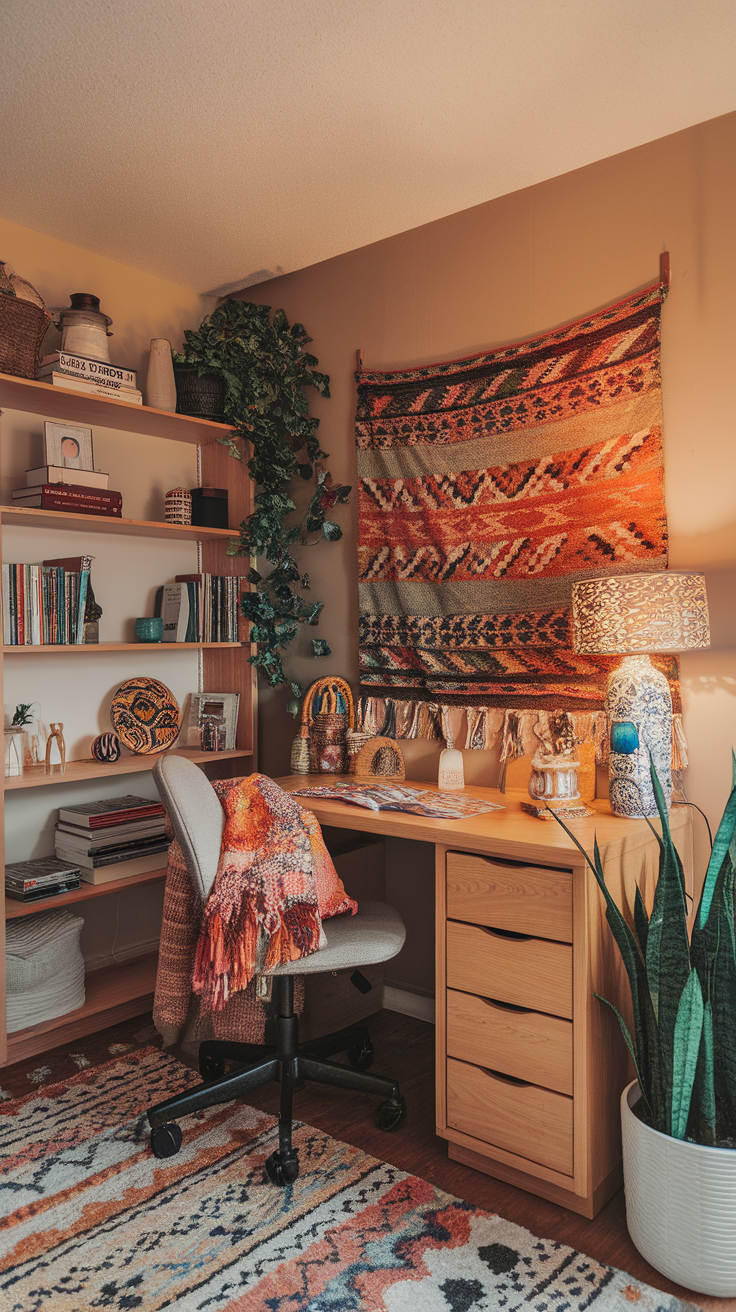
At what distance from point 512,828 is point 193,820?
74 centimetres

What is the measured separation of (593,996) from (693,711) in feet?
2.61

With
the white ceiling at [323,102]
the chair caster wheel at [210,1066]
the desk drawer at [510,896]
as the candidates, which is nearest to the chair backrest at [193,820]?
the desk drawer at [510,896]

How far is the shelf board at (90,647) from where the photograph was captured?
2.47 meters

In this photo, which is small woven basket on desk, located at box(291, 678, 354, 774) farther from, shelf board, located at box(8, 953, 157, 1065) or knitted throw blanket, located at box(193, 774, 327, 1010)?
shelf board, located at box(8, 953, 157, 1065)

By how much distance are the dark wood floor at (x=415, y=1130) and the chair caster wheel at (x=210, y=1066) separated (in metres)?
0.12

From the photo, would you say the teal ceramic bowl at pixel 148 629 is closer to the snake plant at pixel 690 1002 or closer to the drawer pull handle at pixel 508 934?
Result: the drawer pull handle at pixel 508 934

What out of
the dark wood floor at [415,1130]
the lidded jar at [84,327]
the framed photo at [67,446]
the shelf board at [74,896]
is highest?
the lidded jar at [84,327]

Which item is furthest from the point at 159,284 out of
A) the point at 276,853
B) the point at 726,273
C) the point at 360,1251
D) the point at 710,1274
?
the point at 710,1274

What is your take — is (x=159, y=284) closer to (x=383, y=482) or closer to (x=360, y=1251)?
(x=383, y=482)

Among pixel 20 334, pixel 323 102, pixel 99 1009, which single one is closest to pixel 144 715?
pixel 99 1009

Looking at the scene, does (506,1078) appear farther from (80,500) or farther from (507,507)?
(80,500)

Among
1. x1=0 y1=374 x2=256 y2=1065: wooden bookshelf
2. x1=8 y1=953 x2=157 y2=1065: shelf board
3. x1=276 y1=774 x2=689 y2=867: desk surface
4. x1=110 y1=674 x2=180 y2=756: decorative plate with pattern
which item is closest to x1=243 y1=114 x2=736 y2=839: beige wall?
x1=276 y1=774 x2=689 y2=867: desk surface

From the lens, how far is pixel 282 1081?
6.56 feet

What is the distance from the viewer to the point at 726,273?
6.83ft
